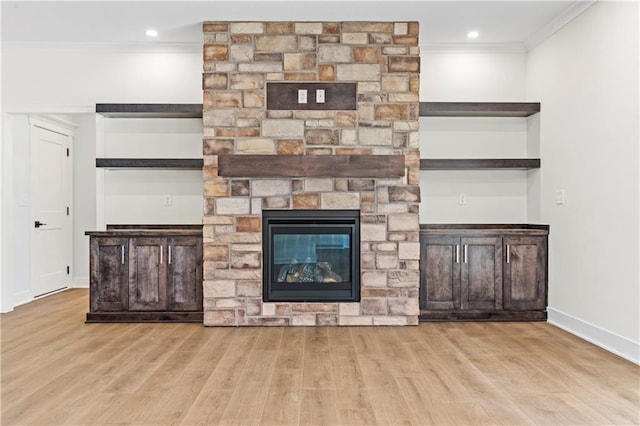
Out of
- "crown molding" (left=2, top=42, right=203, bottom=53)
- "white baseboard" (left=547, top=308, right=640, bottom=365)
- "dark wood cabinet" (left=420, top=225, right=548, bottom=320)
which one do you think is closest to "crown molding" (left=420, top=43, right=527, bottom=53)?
"dark wood cabinet" (left=420, top=225, right=548, bottom=320)

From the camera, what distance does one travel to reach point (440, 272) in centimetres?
444

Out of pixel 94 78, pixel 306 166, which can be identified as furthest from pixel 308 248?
pixel 94 78

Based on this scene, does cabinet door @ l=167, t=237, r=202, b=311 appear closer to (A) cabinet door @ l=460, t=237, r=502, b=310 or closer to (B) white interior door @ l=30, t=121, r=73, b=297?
(B) white interior door @ l=30, t=121, r=73, b=297

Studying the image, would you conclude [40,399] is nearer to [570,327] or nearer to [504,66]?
[570,327]

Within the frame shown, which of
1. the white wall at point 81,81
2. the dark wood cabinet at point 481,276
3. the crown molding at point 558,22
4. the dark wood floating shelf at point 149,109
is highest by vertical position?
the crown molding at point 558,22

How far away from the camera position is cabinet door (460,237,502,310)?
4.43 m

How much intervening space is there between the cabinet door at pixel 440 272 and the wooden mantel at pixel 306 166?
844mm

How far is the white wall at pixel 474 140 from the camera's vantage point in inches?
194

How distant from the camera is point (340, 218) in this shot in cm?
428

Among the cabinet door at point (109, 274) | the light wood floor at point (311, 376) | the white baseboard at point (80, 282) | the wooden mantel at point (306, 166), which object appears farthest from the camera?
the white baseboard at point (80, 282)

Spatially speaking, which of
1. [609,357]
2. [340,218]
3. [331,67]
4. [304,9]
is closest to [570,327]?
[609,357]

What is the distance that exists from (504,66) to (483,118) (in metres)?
0.60

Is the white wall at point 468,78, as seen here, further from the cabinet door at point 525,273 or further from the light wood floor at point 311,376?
the light wood floor at point 311,376

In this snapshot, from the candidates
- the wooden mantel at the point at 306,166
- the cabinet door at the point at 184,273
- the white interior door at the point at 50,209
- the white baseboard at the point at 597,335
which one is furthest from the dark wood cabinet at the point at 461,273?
the white interior door at the point at 50,209
